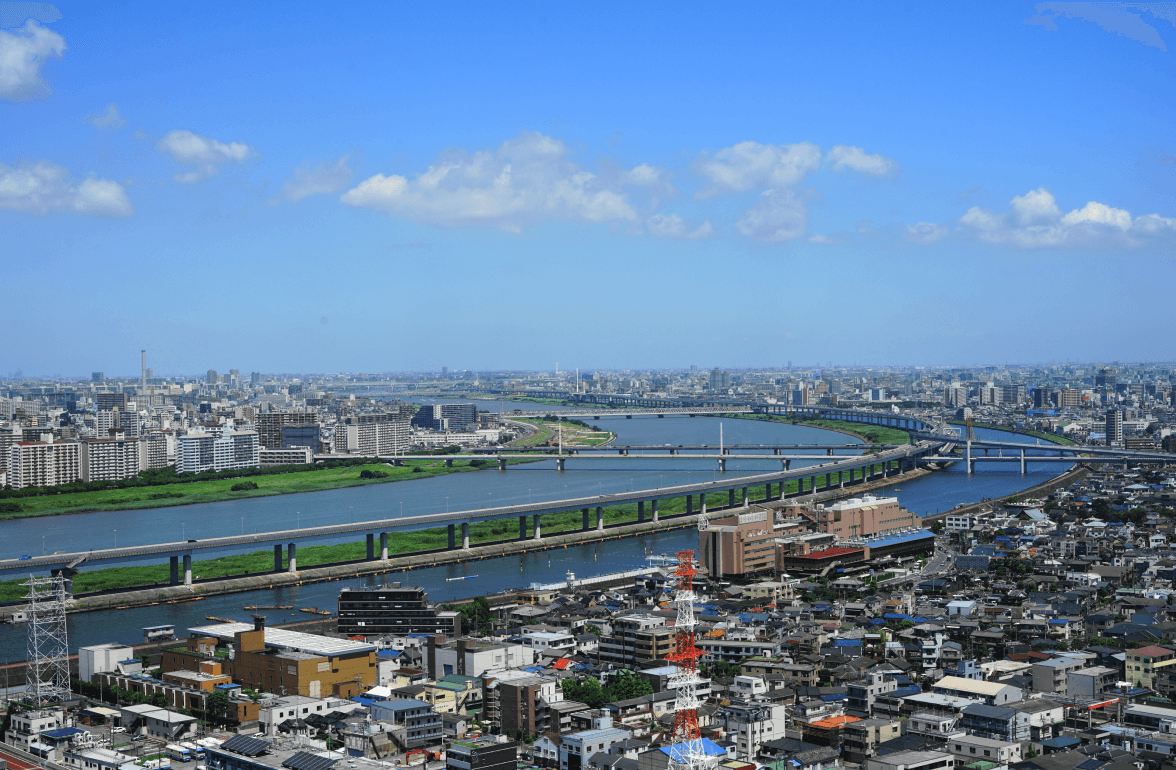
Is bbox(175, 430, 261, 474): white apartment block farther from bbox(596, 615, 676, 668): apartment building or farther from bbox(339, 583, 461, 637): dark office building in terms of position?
bbox(596, 615, 676, 668): apartment building

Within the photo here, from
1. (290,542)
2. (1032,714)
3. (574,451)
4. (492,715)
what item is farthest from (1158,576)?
(574,451)

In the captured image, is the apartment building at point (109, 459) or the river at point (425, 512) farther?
the apartment building at point (109, 459)

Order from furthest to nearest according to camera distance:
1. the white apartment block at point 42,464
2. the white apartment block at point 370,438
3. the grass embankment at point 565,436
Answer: the grass embankment at point 565,436 < the white apartment block at point 370,438 < the white apartment block at point 42,464

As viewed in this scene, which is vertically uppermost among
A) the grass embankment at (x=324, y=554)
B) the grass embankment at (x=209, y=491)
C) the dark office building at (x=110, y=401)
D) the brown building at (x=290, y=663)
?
the dark office building at (x=110, y=401)

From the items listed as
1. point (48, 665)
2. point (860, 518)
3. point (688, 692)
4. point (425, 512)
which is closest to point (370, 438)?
point (425, 512)

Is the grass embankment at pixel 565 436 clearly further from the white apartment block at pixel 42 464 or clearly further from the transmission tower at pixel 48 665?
the transmission tower at pixel 48 665

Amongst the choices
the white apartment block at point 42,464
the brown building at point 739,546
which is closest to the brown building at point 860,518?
the brown building at point 739,546

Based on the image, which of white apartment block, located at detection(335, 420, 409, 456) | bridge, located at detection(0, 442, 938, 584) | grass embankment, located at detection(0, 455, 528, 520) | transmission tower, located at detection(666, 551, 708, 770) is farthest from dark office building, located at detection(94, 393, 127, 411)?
transmission tower, located at detection(666, 551, 708, 770)

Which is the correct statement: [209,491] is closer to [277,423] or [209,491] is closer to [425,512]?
[425,512]
